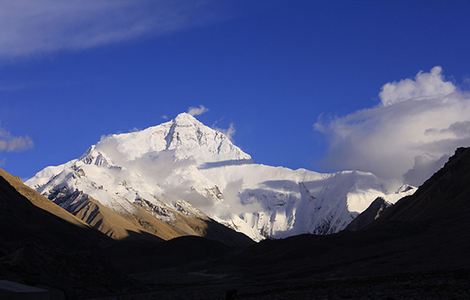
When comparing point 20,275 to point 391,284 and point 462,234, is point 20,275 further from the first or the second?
point 462,234

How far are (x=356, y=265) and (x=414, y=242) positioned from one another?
22085 millimetres

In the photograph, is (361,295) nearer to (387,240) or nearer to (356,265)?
(356,265)

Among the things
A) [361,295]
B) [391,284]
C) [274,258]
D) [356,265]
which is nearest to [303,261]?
[274,258]

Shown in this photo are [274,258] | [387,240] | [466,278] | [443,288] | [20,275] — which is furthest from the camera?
[274,258]

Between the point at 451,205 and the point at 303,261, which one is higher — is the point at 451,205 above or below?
above

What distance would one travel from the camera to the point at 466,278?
215 ft

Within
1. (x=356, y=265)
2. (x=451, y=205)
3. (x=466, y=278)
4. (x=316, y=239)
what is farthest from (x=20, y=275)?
(x=451, y=205)

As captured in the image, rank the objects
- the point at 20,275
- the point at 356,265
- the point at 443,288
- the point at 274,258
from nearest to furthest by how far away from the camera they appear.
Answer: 1. the point at 443,288
2. the point at 20,275
3. the point at 356,265
4. the point at 274,258

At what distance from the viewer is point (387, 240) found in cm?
16875

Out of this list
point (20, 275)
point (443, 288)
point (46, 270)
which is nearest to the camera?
point (443, 288)

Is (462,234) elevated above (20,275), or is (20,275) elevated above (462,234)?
(462,234)

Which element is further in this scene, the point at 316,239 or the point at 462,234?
the point at 316,239

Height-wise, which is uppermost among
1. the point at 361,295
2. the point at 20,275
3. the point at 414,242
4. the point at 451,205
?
the point at 451,205

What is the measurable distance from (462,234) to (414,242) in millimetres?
9978
